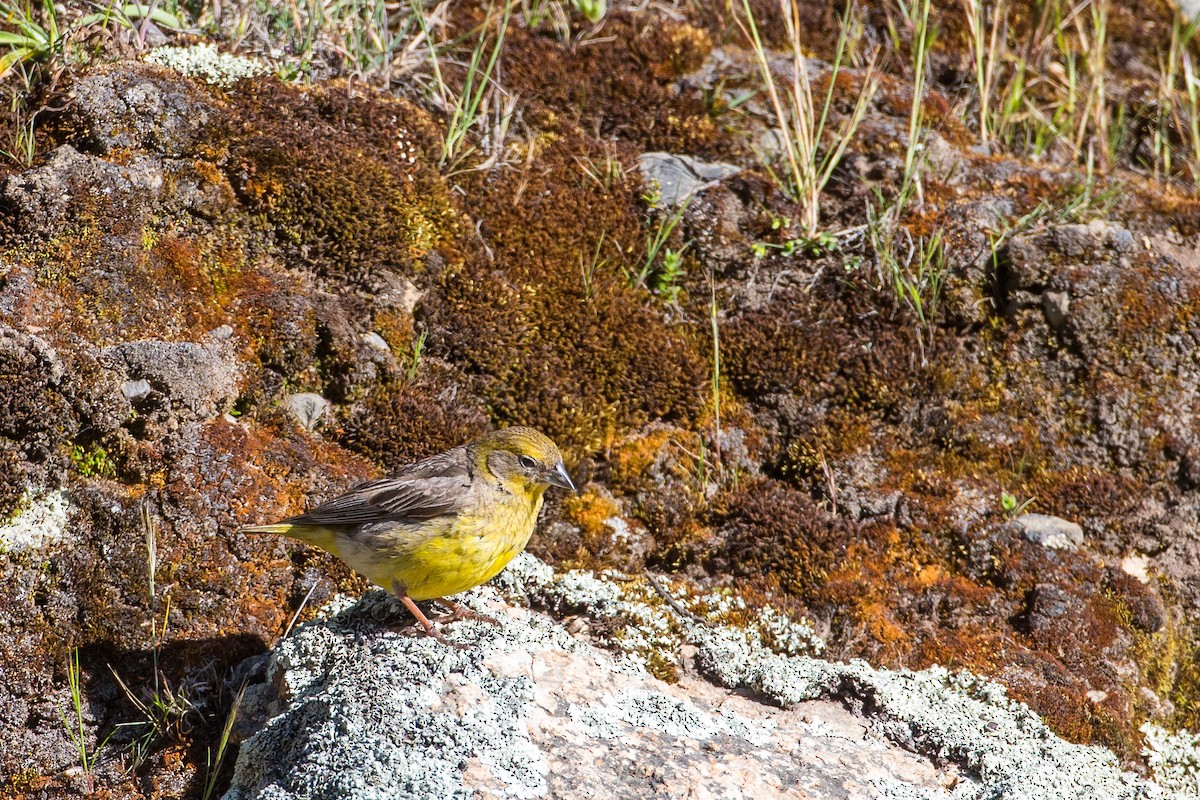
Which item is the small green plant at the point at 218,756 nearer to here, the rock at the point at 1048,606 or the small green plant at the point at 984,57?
the rock at the point at 1048,606

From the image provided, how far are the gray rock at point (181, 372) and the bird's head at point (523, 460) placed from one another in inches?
53.4

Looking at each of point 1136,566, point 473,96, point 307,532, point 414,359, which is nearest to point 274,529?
A: point 307,532

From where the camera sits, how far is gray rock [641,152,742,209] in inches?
257

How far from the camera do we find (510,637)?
446 cm

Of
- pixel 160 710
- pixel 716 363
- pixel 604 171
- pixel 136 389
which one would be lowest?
pixel 160 710

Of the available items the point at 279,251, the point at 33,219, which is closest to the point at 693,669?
the point at 279,251

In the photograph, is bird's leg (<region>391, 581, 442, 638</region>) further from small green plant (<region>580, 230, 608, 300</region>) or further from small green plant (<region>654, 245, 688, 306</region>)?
small green plant (<region>654, 245, 688, 306</region>)

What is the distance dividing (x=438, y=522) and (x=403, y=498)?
0.23 metres

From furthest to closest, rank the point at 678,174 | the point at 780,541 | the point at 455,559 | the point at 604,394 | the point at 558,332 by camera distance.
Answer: the point at 678,174 < the point at 558,332 < the point at 604,394 < the point at 780,541 < the point at 455,559

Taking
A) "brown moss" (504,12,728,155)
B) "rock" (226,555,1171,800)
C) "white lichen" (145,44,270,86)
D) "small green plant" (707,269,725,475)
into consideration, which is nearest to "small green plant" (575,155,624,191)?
"brown moss" (504,12,728,155)

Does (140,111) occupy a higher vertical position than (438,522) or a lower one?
higher

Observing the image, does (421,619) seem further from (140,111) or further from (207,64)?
(207,64)

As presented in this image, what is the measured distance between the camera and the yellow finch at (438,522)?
451cm

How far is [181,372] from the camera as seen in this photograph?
5.05m
